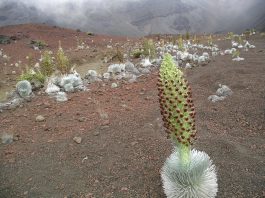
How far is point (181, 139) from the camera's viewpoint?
3.23 metres

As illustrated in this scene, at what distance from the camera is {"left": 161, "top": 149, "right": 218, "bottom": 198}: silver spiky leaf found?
→ 10.9 ft

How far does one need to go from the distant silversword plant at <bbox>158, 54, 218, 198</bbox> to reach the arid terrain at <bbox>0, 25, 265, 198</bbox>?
638 millimetres

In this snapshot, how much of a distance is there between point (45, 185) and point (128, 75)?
5.58m

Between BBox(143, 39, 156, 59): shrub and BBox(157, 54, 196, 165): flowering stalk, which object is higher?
BBox(157, 54, 196, 165): flowering stalk

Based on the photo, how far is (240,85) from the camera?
7.75 meters

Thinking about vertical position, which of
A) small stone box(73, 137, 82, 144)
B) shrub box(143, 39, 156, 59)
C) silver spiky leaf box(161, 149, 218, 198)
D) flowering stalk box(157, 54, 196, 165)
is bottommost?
shrub box(143, 39, 156, 59)

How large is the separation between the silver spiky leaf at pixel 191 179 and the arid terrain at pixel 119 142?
609 millimetres

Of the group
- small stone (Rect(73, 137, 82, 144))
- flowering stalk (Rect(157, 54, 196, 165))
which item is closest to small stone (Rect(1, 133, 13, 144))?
small stone (Rect(73, 137, 82, 144))

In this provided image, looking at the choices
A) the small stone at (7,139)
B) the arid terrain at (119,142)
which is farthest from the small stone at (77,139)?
the small stone at (7,139)

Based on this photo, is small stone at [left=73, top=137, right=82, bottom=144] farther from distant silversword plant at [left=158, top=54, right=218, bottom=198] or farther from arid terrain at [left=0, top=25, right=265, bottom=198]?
distant silversword plant at [left=158, top=54, right=218, bottom=198]

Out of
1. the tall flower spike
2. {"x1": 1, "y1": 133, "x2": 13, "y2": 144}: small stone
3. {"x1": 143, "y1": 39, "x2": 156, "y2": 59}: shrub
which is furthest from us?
{"x1": 143, "y1": 39, "x2": 156, "y2": 59}: shrub

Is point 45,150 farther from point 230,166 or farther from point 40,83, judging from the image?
point 40,83

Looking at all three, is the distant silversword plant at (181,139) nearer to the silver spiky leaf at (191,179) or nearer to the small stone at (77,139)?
the silver spiky leaf at (191,179)

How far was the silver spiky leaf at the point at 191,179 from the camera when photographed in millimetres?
3331
